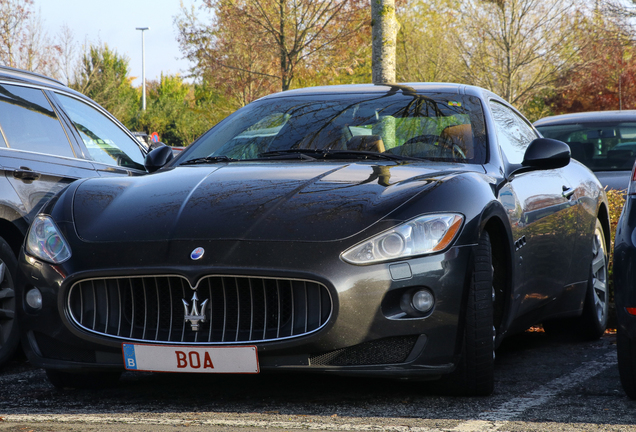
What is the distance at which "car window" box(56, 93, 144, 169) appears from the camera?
19.1 feet

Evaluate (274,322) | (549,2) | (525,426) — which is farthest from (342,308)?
(549,2)

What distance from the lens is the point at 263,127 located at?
192 inches

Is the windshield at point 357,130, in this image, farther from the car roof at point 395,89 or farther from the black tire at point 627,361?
the black tire at point 627,361

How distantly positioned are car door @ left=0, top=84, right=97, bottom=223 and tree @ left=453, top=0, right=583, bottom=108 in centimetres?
2051

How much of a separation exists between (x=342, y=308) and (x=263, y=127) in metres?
1.90

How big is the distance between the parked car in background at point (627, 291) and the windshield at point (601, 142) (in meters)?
5.49

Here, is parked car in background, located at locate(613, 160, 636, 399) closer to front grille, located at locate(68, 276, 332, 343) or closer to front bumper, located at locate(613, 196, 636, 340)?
front bumper, located at locate(613, 196, 636, 340)

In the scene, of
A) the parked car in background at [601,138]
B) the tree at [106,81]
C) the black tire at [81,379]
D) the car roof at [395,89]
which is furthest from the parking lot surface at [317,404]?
the tree at [106,81]

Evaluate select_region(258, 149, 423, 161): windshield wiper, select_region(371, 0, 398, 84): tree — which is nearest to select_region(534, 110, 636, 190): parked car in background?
select_region(371, 0, 398, 84): tree

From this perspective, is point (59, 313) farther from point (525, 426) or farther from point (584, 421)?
point (584, 421)

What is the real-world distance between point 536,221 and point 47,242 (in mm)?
2448

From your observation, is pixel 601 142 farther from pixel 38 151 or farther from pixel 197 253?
pixel 197 253

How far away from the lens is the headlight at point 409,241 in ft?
10.8

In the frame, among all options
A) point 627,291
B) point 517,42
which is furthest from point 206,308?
point 517,42
